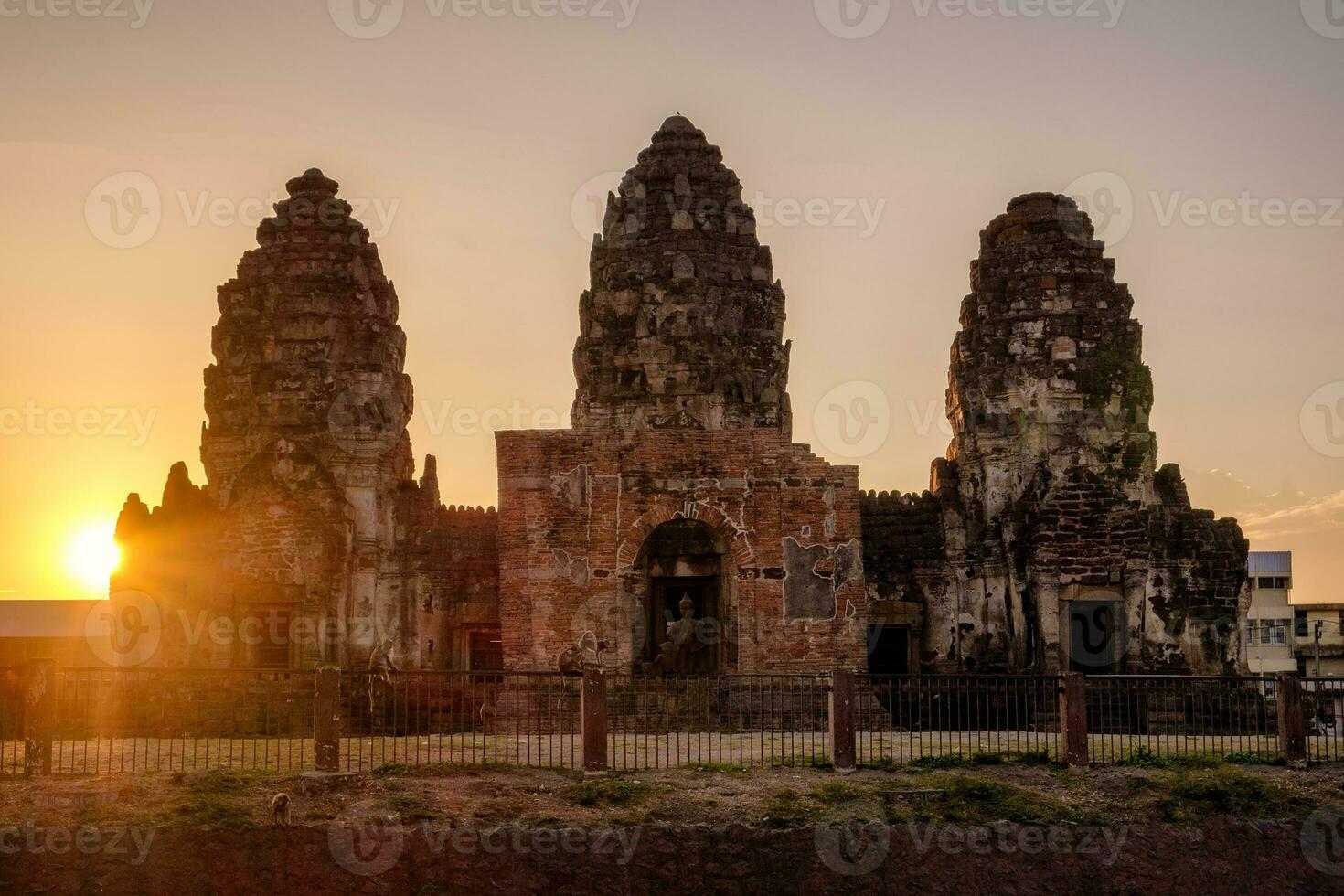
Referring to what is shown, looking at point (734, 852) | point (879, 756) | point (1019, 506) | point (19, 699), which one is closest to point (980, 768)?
point (879, 756)

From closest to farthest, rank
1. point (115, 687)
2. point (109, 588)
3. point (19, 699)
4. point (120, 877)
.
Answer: point (120, 877) < point (19, 699) < point (115, 687) < point (109, 588)

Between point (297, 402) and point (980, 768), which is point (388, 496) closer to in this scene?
point (297, 402)

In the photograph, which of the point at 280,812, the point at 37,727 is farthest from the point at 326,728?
the point at 37,727

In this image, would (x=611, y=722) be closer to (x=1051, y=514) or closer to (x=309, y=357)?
(x=1051, y=514)

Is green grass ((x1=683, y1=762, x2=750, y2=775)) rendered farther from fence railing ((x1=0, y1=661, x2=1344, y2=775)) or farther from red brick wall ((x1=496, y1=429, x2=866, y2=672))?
red brick wall ((x1=496, y1=429, x2=866, y2=672))

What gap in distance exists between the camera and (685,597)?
24750 mm

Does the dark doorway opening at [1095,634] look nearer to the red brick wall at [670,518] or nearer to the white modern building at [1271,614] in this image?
the red brick wall at [670,518]

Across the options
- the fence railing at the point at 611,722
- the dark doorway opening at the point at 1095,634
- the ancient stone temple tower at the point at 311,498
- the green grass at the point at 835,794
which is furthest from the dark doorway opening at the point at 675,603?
the green grass at the point at 835,794

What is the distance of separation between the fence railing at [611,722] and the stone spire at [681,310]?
18.8ft

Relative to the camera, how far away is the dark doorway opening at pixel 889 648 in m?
27.2

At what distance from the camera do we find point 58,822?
16.7 meters

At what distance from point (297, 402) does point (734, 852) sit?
1309cm

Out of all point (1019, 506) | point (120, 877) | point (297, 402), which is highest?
point (297, 402)

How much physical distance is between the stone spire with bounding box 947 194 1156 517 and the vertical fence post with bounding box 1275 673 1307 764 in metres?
7.56
